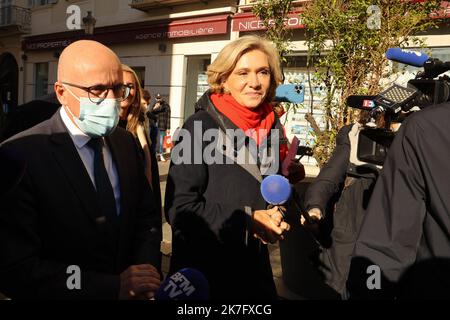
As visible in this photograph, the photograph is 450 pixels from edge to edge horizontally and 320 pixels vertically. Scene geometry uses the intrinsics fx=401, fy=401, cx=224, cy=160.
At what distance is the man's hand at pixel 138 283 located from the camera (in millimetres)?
1479

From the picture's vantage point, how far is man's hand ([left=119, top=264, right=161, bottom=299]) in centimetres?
148

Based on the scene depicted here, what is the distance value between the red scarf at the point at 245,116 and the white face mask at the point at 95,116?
0.52 meters

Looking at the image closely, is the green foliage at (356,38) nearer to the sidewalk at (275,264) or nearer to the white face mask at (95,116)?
the sidewalk at (275,264)

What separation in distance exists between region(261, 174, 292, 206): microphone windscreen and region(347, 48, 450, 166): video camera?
1.70 ft

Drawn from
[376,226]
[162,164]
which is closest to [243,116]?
[376,226]

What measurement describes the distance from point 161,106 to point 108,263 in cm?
1045

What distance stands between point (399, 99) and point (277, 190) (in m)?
0.62

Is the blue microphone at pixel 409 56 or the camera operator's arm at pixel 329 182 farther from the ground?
the blue microphone at pixel 409 56

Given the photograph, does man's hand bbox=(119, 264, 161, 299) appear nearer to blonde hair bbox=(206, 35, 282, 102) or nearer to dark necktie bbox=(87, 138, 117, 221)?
dark necktie bbox=(87, 138, 117, 221)

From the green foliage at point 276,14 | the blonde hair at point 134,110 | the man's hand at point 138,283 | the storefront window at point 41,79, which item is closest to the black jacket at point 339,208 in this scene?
the man's hand at point 138,283

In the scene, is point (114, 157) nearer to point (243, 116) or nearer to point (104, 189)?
point (104, 189)

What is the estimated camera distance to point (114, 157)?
1.81m

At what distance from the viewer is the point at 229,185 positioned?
1881 millimetres

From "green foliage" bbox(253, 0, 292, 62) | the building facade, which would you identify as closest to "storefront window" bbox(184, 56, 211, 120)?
→ the building facade
